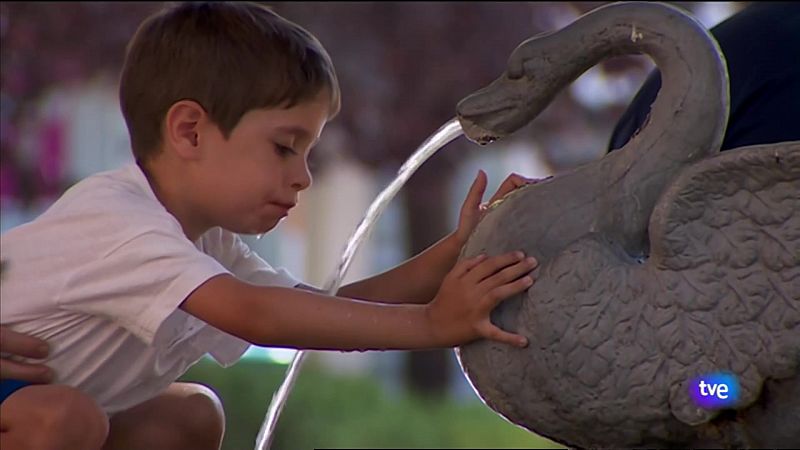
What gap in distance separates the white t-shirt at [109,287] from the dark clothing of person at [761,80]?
96 cm

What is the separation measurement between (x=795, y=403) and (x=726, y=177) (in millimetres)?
342

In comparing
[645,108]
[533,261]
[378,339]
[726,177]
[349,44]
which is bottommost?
[378,339]

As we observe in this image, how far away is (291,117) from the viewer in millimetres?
2445

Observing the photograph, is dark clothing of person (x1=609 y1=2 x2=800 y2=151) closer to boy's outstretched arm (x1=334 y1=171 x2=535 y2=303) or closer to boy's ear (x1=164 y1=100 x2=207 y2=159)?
boy's outstretched arm (x1=334 y1=171 x2=535 y2=303)

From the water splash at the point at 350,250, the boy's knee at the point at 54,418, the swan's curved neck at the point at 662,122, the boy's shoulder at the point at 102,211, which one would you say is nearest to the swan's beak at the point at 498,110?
the swan's curved neck at the point at 662,122

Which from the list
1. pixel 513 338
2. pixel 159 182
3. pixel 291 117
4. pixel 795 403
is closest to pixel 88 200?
pixel 159 182

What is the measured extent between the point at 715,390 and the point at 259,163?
917 millimetres

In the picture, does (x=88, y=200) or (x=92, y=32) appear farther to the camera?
(x=92, y=32)

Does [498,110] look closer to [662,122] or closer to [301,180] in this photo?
[662,122]

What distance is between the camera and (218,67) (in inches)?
96.5

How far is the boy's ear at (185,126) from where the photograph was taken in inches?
96.5

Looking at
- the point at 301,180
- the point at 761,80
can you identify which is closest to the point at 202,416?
the point at 301,180

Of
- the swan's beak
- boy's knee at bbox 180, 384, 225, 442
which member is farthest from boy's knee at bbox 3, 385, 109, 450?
the swan's beak

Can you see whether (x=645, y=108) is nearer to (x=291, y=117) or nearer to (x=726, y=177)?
(x=291, y=117)
